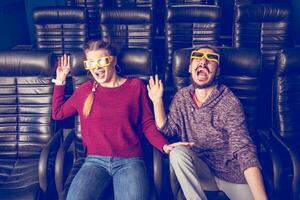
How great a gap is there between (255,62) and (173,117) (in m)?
0.63

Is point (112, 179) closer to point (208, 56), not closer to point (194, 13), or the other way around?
point (208, 56)

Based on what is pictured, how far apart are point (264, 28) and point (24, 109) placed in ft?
7.76

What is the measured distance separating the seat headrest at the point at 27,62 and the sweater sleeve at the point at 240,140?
1.18 metres

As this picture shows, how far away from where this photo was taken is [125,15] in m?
3.72

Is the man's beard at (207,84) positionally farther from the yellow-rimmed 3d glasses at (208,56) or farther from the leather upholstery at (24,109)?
the leather upholstery at (24,109)

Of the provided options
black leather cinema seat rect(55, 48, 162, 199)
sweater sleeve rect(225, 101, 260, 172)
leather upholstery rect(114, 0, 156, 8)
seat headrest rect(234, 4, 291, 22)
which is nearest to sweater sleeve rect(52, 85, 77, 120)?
black leather cinema seat rect(55, 48, 162, 199)

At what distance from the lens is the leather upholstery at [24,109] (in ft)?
8.18

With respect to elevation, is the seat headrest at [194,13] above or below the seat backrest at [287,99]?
above

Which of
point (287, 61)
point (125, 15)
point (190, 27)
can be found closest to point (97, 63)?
point (287, 61)

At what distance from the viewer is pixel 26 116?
102 inches

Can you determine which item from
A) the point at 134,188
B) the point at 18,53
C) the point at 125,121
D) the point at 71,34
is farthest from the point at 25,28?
the point at 134,188

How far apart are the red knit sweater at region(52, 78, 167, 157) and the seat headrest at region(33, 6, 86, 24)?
1.58m

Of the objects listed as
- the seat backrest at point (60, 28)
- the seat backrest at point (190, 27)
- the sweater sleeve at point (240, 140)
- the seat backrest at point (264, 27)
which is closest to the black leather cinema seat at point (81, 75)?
the sweater sleeve at point (240, 140)

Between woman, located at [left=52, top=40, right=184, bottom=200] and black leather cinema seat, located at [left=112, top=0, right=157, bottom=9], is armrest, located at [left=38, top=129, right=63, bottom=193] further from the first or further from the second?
black leather cinema seat, located at [left=112, top=0, right=157, bottom=9]
